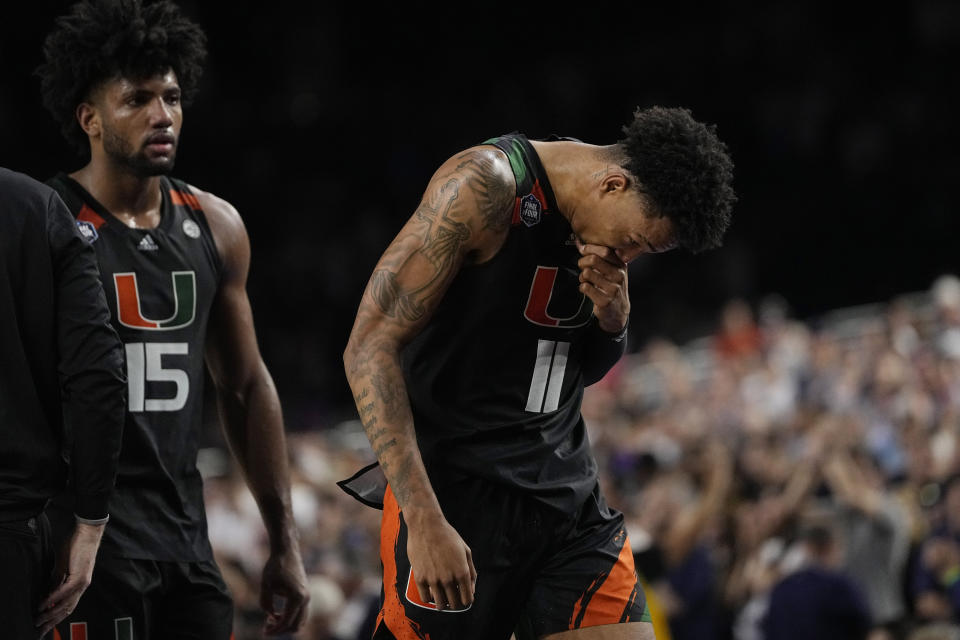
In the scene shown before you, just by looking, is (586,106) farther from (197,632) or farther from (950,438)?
(197,632)

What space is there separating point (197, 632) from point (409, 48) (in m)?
21.5

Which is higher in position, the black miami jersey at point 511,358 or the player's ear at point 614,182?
the player's ear at point 614,182

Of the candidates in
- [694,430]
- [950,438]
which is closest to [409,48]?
[694,430]

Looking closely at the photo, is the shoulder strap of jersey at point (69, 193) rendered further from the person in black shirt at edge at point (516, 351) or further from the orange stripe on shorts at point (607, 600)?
the orange stripe on shorts at point (607, 600)

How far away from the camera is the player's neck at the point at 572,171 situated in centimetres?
367

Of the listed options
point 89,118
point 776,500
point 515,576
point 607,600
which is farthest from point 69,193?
point 776,500

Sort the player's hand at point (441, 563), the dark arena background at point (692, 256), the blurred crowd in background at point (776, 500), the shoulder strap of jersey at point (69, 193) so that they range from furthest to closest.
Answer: the dark arena background at point (692, 256)
the blurred crowd in background at point (776, 500)
the shoulder strap of jersey at point (69, 193)
the player's hand at point (441, 563)

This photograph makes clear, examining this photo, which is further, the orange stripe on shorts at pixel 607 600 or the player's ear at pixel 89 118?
the player's ear at pixel 89 118

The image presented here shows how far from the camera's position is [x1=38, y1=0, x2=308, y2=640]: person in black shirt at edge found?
3.79 meters

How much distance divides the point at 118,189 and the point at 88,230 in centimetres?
18

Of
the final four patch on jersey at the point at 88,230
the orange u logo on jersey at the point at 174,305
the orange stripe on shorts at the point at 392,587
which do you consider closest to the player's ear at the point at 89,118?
the final four patch on jersey at the point at 88,230

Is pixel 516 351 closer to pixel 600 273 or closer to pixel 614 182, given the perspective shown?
pixel 600 273

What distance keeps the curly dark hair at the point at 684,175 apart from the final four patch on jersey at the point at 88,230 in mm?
1605

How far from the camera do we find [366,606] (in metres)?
8.11
